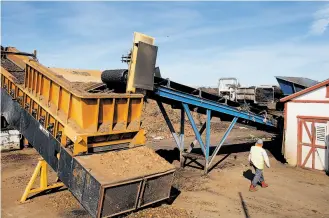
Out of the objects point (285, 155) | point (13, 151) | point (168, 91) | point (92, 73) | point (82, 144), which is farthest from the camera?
point (92, 73)

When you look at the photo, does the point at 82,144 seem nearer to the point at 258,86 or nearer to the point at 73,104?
the point at 73,104

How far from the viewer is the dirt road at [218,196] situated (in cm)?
690

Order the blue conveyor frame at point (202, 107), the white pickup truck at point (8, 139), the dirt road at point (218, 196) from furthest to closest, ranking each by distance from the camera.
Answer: the white pickup truck at point (8, 139) → the blue conveyor frame at point (202, 107) → the dirt road at point (218, 196)

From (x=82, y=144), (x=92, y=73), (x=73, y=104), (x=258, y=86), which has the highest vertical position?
(x=92, y=73)

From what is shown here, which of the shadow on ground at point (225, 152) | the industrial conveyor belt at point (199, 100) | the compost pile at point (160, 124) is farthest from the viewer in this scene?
the compost pile at point (160, 124)

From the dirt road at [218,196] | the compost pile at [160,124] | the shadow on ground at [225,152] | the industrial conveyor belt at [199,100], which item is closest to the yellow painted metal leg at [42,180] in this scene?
the dirt road at [218,196]

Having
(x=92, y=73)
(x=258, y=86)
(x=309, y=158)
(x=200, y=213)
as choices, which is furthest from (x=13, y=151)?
(x=92, y=73)

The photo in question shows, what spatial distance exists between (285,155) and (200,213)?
6.96m

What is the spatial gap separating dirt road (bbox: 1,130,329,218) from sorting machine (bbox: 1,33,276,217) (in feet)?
2.13

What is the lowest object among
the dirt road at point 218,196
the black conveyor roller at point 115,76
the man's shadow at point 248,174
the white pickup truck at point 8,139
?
the dirt road at point 218,196

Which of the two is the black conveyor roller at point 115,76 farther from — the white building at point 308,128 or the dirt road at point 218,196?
the white building at point 308,128

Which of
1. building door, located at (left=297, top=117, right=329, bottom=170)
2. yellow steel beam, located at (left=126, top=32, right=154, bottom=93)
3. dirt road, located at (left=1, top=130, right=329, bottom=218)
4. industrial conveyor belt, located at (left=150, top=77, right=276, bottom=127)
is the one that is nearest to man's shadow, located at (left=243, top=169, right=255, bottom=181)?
dirt road, located at (left=1, top=130, right=329, bottom=218)

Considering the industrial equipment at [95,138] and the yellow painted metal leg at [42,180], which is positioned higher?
the industrial equipment at [95,138]

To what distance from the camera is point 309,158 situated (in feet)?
37.7
